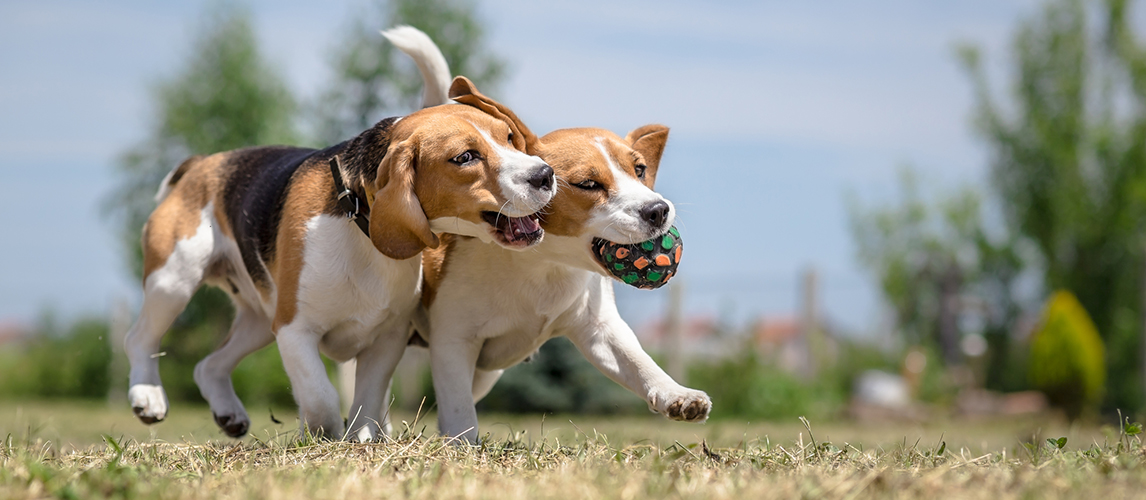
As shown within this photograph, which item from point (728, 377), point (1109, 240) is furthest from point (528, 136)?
point (1109, 240)

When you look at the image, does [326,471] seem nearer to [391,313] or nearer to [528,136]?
[391,313]

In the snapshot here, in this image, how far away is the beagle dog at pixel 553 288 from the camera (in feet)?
13.3

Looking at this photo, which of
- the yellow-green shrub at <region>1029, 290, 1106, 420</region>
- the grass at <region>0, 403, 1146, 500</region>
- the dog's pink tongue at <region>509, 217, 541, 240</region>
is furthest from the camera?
the yellow-green shrub at <region>1029, 290, 1106, 420</region>

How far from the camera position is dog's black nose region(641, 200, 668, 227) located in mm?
3897

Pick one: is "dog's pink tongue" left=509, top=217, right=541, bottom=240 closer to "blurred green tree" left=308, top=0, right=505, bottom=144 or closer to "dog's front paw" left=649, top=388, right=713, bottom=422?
"dog's front paw" left=649, top=388, right=713, bottom=422

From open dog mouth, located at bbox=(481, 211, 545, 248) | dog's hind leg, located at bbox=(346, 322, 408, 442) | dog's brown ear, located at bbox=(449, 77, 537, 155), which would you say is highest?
dog's brown ear, located at bbox=(449, 77, 537, 155)

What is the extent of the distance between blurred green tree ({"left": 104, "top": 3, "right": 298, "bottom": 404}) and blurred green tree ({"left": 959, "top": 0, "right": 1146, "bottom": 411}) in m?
13.5

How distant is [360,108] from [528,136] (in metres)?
6.74

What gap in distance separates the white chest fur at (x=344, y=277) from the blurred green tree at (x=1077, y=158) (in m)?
15.5

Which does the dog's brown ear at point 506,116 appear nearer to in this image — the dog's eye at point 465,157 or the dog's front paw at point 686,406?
the dog's eye at point 465,157

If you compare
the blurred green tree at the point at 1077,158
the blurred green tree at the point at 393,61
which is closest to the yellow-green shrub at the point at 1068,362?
the blurred green tree at the point at 1077,158

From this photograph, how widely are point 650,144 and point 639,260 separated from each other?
2.69ft

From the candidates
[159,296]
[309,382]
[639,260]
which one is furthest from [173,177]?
[639,260]

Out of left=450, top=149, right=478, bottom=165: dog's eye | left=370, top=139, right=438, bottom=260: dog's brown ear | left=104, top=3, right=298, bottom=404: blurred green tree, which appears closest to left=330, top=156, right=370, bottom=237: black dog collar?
left=370, top=139, right=438, bottom=260: dog's brown ear
